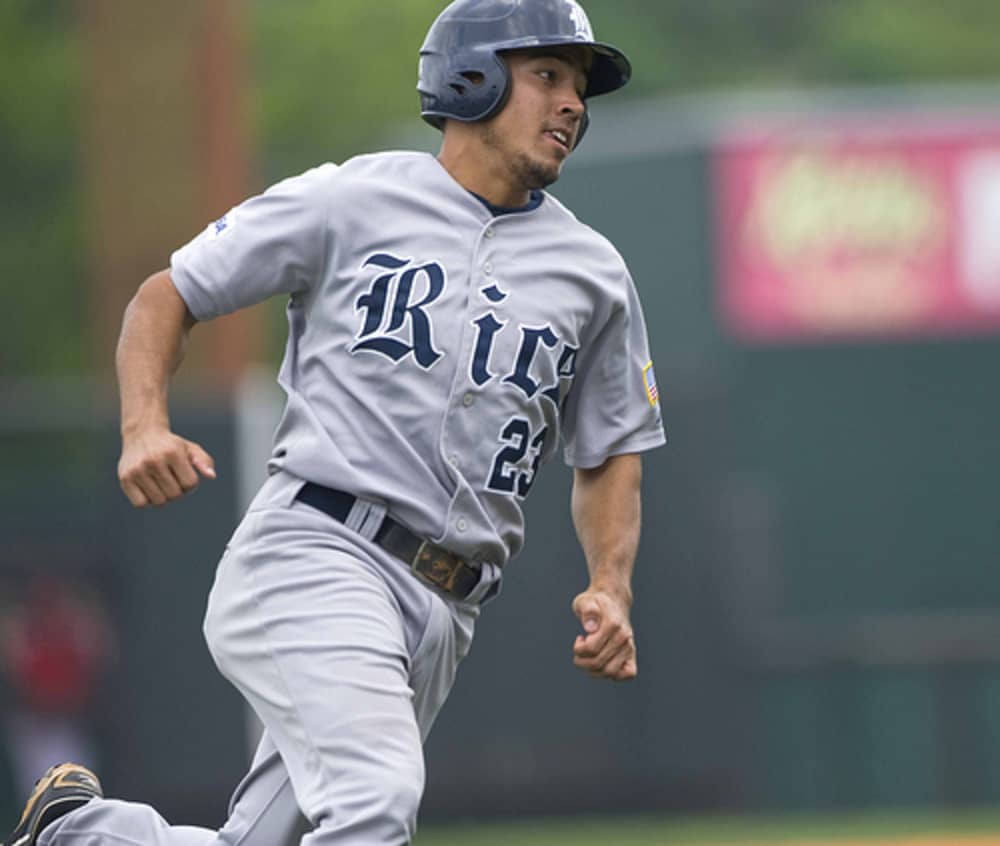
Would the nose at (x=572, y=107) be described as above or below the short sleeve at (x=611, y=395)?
above

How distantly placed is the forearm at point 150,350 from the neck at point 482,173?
24.7 inches

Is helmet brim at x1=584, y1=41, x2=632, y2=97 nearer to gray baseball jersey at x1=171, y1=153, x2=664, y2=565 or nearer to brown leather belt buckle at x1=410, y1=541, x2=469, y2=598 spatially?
gray baseball jersey at x1=171, y1=153, x2=664, y2=565

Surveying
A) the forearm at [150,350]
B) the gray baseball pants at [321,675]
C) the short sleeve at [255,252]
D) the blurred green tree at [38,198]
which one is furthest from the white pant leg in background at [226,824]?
the blurred green tree at [38,198]

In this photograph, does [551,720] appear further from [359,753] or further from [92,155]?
[359,753]

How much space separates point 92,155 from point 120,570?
2612 mm

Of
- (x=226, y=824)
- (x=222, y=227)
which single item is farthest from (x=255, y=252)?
(x=226, y=824)

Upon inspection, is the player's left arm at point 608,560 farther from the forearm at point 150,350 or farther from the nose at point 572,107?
the forearm at point 150,350

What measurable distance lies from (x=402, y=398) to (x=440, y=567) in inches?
12.9

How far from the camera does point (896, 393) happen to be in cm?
1572

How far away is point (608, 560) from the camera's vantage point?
15.0ft

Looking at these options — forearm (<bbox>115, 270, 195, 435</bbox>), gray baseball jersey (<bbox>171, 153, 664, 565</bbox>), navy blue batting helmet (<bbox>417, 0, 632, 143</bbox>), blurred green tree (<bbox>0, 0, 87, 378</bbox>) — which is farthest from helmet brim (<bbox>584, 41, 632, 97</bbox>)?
blurred green tree (<bbox>0, 0, 87, 378</bbox>)

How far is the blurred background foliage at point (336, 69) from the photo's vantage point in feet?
82.7

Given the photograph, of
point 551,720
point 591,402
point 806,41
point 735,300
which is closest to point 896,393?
point 735,300

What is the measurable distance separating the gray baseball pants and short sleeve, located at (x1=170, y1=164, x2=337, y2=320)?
0.37 metres
